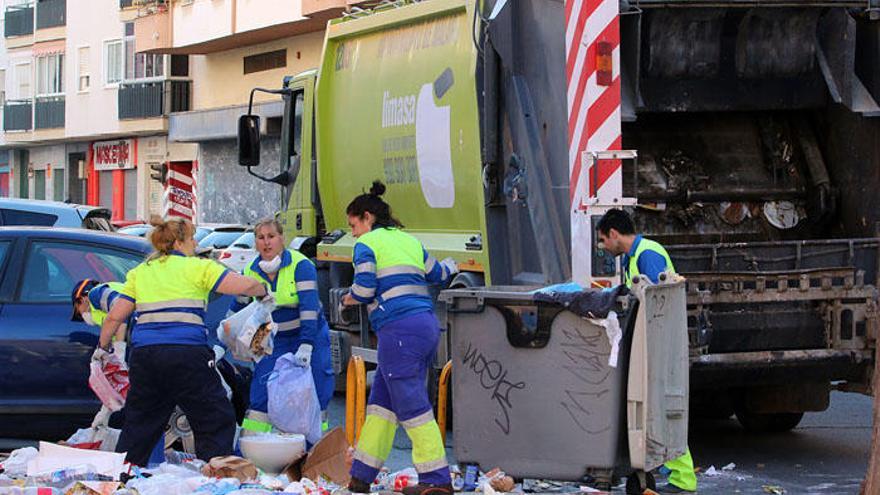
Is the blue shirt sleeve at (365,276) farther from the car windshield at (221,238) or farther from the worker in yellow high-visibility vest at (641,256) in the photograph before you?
the car windshield at (221,238)

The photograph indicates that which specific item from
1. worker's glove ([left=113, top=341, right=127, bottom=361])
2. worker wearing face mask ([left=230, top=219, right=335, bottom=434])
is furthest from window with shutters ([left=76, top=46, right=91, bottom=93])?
worker's glove ([left=113, top=341, right=127, bottom=361])

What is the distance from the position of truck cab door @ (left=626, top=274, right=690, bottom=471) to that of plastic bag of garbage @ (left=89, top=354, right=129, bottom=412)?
267 cm

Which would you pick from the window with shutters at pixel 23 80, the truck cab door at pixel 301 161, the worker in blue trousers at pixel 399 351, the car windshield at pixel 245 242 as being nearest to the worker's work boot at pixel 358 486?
the worker in blue trousers at pixel 399 351

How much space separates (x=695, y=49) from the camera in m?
9.71

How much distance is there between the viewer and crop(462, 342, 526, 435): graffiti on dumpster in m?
7.73

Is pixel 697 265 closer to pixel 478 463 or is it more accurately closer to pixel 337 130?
pixel 478 463

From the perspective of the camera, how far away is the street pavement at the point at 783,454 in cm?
902

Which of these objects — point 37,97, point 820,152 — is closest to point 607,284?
point 820,152

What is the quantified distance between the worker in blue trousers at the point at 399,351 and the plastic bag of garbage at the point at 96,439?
4.64ft

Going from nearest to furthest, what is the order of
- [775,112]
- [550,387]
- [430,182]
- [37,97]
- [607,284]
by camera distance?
[550,387] → [607,284] → [775,112] → [430,182] → [37,97]

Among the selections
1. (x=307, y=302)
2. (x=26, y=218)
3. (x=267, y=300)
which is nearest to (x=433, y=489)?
(x=267, y=300)

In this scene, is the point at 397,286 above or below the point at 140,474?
above

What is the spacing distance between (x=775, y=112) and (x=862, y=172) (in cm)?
80

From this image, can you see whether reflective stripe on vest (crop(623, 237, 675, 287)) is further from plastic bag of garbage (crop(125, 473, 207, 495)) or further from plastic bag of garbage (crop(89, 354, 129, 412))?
plastic bag of garbage (crop(89, 354, 129, 412))
